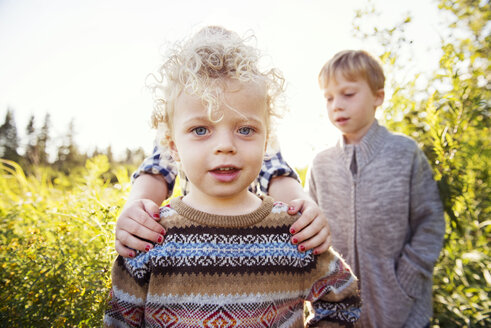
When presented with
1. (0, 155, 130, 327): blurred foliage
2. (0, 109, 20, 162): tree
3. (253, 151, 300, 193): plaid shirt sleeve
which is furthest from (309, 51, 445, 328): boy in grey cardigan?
(0, 109, 20, 162): tree

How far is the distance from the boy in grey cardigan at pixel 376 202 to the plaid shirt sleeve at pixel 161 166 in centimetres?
130

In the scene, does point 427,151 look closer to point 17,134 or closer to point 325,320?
point 325,320

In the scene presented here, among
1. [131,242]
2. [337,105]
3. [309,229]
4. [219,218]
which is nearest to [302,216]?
[309,229]

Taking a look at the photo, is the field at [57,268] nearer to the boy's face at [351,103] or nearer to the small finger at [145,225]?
the small finger at [145,225]

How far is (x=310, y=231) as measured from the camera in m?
1.13

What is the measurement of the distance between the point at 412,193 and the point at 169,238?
5.84 ft

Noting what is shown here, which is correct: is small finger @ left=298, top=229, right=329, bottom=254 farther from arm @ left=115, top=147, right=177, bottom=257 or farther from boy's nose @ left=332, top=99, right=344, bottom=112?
boy's nose @ left=332, top=99, right=344, bottom=112

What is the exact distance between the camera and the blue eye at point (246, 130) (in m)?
1.09

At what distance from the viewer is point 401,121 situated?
2.50 m

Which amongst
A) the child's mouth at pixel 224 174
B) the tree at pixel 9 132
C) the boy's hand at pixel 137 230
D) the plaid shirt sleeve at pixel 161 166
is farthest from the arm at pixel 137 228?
the tree at pixel 9 132

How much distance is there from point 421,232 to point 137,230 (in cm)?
191

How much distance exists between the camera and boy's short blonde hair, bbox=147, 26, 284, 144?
1.04 m


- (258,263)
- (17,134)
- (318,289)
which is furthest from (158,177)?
(17,134)

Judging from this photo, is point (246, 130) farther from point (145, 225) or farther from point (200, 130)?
point (145, 225)
